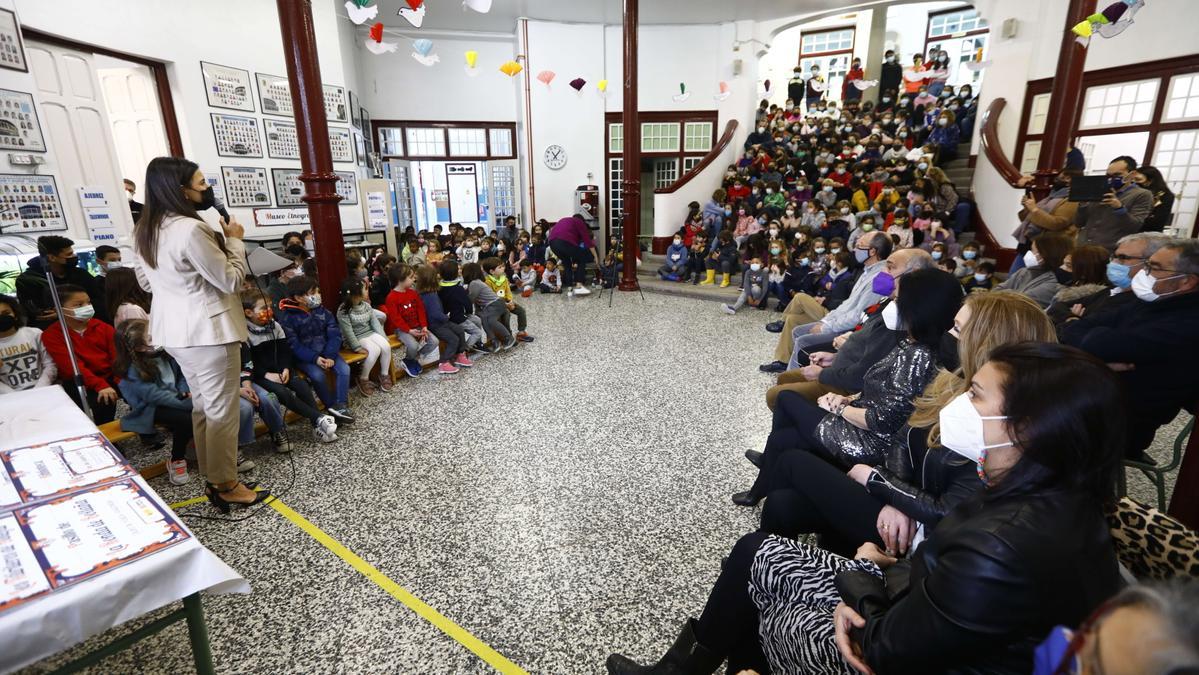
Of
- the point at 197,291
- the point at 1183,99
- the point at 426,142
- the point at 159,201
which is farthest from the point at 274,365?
the point at 1183,99

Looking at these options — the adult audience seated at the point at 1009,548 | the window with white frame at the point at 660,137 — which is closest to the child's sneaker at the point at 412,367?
the adult audience seated at the point at 1009,548

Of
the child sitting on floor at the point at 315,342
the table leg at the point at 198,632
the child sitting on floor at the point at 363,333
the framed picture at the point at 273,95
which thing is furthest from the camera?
the framed picture at the point at 273,95

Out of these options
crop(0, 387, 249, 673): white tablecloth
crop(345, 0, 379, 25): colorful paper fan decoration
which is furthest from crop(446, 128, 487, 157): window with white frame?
crop(0, 387, 249, 673): white tablecloth

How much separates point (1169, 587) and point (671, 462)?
2231mm

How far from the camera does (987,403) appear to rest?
985 mm

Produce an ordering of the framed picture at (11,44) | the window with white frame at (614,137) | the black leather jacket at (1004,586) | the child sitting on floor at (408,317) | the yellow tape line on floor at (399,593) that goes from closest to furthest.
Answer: the black leather jacket at (1004,586) < the yellow tape line on floor at (399,593) < the framed picture at (11,44) < the child sitting on floor at (408,317) < the window with white frame at (614,137)

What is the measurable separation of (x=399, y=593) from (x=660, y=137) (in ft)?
32.0

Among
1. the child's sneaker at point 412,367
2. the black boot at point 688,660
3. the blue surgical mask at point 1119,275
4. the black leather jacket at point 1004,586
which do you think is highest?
the blue surgical mask at point 1119,275

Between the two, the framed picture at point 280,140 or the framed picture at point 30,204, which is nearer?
the framed picture at point 30,204

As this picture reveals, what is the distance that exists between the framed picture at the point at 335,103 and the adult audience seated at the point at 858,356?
6.67 m

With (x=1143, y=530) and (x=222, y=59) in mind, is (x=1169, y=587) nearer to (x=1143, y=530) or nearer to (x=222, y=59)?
(x=1143, y=530)

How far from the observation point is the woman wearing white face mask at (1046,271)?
318 centimetres

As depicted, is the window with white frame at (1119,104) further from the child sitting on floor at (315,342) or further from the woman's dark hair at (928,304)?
the child sitting on floor at (315,342)

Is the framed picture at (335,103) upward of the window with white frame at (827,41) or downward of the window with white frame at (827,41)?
downward
